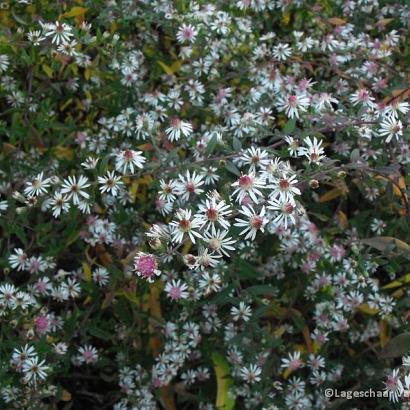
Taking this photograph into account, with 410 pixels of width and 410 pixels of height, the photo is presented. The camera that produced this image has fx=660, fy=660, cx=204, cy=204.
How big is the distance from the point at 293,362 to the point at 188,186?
655mm

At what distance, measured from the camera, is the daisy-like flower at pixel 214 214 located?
126cm

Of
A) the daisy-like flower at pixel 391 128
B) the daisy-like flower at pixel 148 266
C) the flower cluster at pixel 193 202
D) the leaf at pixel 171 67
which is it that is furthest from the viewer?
the leaf at pixel 171 67

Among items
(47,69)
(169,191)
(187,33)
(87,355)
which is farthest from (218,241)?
(47,69)

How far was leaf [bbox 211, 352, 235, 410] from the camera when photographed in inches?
73.5

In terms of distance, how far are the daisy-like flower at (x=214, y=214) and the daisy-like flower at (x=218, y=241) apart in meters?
0.02

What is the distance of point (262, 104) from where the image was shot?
6.44 feet

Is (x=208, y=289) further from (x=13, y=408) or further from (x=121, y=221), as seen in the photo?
(x=13, y=408)

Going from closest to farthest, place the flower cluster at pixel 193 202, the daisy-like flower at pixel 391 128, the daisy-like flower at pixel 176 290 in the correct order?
1. the daisy-like flower at pixel 391 128
2. the flower cluster at pixel 193 202
3. the daisy-like flower at pixel 176 290

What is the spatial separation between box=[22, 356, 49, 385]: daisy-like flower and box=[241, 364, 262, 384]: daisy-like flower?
1.75 ft

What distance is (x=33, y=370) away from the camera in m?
1.61

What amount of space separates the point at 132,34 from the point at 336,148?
83 centimetres

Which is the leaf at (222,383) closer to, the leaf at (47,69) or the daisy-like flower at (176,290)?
the daisy-like flower at (176,290)

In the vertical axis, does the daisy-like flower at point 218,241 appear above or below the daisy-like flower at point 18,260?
below

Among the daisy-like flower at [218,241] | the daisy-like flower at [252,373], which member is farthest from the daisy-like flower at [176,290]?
the daisy-like flower at [218,241]
